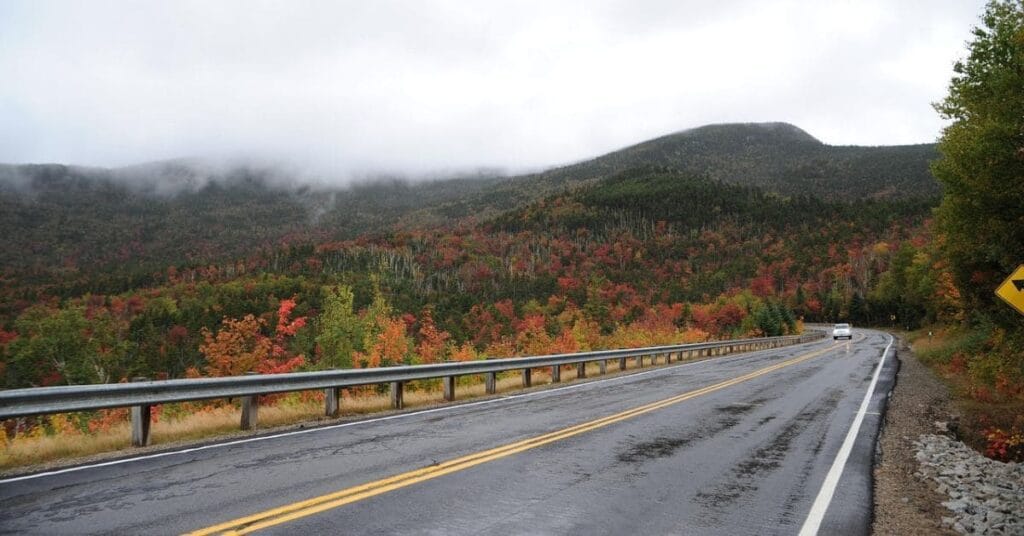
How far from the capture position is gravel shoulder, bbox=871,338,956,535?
560cm

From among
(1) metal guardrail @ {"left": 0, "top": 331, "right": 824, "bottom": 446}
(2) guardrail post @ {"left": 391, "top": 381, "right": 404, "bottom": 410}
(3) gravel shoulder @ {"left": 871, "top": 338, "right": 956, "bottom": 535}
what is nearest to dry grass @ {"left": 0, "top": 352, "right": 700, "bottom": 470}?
(2) guardrail post @ {"left": 391, "top": 381, "right": 404, "bottom": 410}

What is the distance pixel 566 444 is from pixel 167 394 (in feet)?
18.5

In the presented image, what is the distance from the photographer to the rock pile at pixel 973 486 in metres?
5.63

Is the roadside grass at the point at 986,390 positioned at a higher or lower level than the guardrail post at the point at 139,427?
lower

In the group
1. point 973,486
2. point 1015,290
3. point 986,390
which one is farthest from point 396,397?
point 986,390

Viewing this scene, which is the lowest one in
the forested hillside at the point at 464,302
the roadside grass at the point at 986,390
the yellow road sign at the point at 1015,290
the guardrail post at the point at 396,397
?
the forested hillside at the point at 464,302

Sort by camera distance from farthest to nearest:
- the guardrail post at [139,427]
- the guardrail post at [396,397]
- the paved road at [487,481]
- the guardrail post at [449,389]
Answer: the guardrail post at [449,389], the guardrail post at [396,397], the guardrail post at [139,427], the paved road at [487,481]

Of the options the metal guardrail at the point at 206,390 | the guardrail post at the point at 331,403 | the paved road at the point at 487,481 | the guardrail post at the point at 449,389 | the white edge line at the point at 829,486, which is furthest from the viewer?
the guardrail post at the point at 449,389

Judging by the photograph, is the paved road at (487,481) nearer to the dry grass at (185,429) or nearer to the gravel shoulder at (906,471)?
the gravel shoulder at (906,471)

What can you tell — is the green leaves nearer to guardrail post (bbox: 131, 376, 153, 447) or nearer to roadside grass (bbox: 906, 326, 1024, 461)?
roadside grass (bbox: 906, 326, 1024, 461)

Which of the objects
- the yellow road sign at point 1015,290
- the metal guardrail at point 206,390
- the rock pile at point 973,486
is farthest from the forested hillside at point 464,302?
the yellow road sign at point 1015,290

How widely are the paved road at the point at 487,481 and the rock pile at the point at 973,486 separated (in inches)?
30.7

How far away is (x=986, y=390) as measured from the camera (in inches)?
580

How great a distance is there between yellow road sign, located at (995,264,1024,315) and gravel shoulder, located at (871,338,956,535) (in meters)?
2.53
